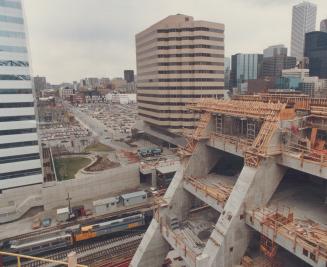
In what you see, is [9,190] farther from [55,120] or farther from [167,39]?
[55,120]

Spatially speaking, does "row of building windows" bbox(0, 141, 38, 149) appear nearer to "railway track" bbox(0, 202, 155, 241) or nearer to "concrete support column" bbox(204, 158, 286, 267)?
"railway track" bbox(0, 202, 155, 241)

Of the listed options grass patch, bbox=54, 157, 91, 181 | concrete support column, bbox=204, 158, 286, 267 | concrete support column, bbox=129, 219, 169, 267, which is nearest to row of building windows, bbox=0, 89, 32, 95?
grass patch, bbox=54, 157, 91, 181

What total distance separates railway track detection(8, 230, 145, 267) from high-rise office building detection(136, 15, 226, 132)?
4164cm

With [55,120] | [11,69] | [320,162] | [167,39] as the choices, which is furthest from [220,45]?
[55,120]

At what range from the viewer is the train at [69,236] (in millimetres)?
41031

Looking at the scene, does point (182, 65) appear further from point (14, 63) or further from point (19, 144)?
point (19, 144)

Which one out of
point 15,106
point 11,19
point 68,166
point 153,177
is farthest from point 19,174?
point 11,19

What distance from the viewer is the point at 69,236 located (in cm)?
4306

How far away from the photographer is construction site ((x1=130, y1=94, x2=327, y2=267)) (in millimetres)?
19188

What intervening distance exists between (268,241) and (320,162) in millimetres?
7266

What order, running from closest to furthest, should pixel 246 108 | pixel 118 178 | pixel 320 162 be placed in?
pixel 320 162, pixel 246 108, pixel 118 178

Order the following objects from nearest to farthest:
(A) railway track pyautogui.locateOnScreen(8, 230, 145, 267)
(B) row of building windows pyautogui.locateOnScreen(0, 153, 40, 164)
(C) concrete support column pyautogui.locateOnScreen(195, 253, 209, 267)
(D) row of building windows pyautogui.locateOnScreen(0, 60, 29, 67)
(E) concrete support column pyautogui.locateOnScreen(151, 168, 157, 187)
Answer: (C) concrete support column pyautogui.locateOnScreen(195, 253, 209, 267) < (A) railway track pyautogui.locateOnScreen(8, 230, 145, 267) < (D) row of building windows pyautogui.locateOnScreen(0, 60, 29, 67) < (B) row of building windows pyautogui.locateOnScreen(0, 153, 40, 164) < (E) concrete support column pyautogui.locateOnScreen(151, 168, 157, 187)

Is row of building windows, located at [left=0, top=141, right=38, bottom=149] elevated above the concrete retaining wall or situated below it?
above

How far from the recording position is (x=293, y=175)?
2688 centimetres
